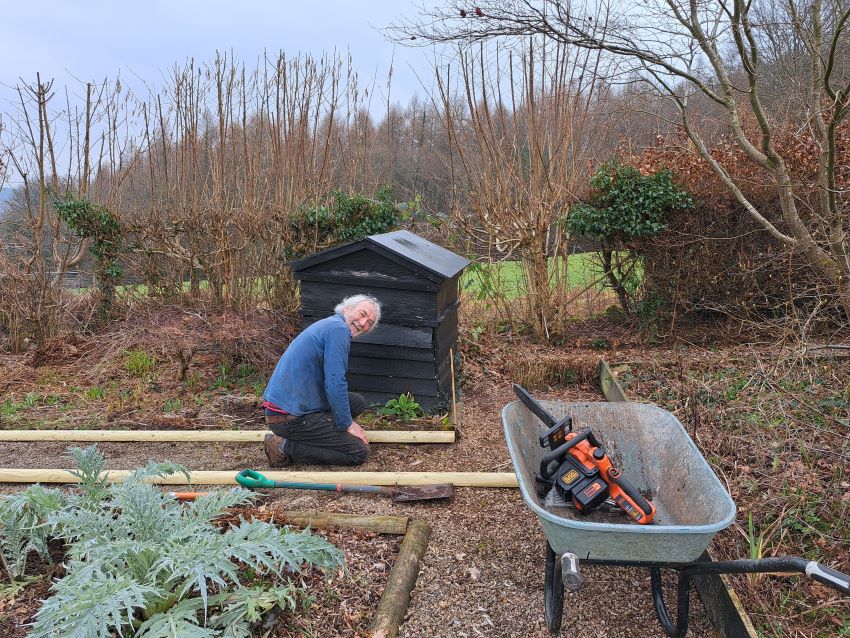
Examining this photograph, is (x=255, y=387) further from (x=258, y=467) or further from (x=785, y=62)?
(x=785, y=62)

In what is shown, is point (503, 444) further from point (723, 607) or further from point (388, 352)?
point (723, 607)

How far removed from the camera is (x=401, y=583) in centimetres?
285

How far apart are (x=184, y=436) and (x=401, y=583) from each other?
2.86m

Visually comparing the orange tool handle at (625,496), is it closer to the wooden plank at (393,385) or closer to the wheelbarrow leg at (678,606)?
the wheelbarrow leg at (678,606)

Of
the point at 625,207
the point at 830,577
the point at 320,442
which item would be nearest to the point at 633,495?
the point at 830,577

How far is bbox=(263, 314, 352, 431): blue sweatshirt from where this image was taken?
13.9ft

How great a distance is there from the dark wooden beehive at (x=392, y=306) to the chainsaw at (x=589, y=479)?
7.71ft

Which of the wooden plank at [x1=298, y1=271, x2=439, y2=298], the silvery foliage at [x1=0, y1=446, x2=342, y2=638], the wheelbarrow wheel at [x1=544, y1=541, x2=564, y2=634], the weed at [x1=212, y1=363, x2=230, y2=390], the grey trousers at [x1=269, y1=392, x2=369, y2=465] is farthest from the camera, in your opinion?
the weed at [x1=212, y1=363, x2=230, y2=390]

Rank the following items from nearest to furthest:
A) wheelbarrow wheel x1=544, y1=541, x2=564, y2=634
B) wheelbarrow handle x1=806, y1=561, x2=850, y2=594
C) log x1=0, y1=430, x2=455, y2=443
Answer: wheelbarrow handle x1=806, y1=561, x2=850, y2=594
wheelbarrow wheel x1=544, y1=541, x2=564, y2=634
log x1=0, y1=430, x2=455, y2=443

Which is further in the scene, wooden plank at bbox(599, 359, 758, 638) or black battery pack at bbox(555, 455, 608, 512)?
black battery pack at bbox(555, 455, 608, 512)

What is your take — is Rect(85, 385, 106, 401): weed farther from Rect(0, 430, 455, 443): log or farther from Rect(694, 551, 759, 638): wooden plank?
Rect(694, 551, 759, 638): wooden plank

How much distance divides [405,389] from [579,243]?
14.0 ft

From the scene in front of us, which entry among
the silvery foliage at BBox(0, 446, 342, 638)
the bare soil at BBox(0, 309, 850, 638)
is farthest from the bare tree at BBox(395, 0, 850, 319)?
the silvery foliage at BBox(0, 446, 342, 638)

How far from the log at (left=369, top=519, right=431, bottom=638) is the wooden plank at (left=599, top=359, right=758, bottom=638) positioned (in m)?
1.37
